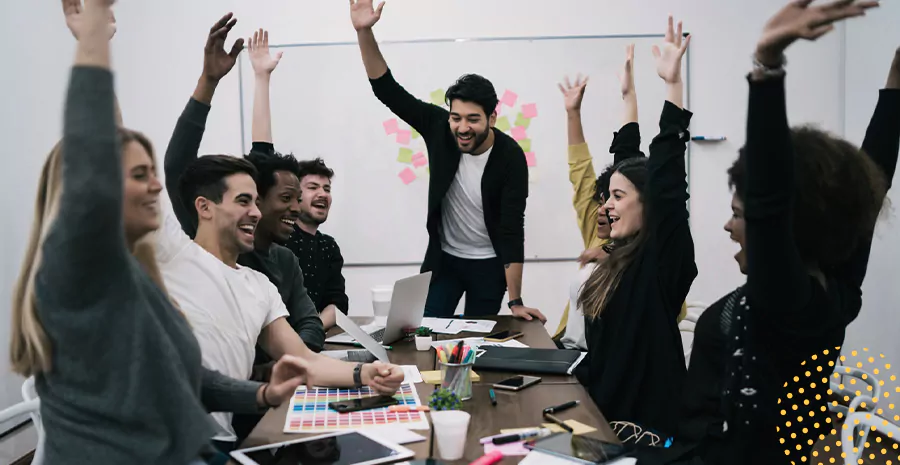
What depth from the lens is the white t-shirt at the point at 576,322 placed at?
2.31 m

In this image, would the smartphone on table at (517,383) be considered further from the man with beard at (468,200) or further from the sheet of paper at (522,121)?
the sheet of paper at (522,121)

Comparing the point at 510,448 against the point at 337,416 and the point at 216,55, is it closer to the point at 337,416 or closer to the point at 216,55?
the point at 337,416

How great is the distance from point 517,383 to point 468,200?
5.17 feet

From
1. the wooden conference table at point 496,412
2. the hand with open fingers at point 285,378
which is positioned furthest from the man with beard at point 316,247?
the hand with open fingers at point 285,378

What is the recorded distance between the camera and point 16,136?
118 inches

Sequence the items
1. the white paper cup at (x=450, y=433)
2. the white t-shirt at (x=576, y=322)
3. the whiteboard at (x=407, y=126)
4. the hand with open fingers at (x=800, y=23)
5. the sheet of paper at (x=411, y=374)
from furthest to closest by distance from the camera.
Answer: the whiteboard at (x=407, y=126), the white t-shirt at (x=576, y=322), the sheet of paper at (x=411, y=374), the white paper cup at (x=450, y=433), the hand with open fingers at (x=800, y=23)

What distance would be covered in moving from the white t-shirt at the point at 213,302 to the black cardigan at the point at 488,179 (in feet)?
4.78

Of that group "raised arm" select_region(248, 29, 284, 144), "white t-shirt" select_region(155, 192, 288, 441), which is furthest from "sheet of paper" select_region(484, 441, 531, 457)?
"raised arm" select_region(248, 29, 284, 144)

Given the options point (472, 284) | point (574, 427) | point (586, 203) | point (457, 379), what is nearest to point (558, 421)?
point (574, 427)

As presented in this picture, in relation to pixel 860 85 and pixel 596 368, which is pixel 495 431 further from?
pixel 860 85

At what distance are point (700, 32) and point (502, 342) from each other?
102 inches

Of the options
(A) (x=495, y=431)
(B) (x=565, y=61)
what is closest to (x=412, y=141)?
(B) (x=565, y=61)

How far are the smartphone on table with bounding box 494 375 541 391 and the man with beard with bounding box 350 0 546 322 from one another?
125 cm

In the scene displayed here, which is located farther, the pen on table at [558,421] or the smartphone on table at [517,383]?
the smartphone on table at [517,383]
